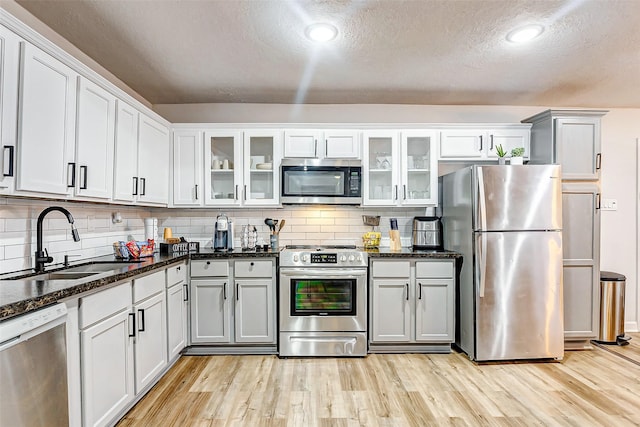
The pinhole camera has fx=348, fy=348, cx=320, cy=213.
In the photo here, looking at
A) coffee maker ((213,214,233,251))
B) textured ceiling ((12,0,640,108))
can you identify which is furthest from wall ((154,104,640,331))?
coffee maker ((213,214,233,251))

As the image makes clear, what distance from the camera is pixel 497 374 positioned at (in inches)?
111

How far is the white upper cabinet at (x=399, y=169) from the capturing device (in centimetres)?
357

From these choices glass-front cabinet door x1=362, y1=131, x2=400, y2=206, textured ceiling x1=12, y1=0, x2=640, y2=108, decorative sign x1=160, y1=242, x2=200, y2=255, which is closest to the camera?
textured ceiling x1=12, y1=0, x2=640, y2=108

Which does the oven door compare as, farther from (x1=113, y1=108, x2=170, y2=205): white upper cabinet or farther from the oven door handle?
(x1=113, y1=108, x2=170, y2=205): white upper cabinet

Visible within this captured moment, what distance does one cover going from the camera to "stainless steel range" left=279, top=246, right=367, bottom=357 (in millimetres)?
3133

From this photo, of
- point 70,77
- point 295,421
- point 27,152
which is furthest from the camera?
point 295,421

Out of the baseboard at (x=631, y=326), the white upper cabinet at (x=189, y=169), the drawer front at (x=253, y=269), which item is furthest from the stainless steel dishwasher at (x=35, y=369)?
the baseboard at (x=631, y=326)

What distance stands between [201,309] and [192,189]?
1193 millimetres

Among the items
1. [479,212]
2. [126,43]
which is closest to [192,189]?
[126,43]

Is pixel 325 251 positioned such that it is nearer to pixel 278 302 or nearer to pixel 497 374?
pixel 278 302

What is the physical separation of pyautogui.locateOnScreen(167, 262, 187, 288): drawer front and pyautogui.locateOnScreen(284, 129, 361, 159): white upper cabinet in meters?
1.45

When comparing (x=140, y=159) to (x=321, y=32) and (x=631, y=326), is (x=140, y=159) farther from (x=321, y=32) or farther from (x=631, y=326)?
(x=631, y=326)

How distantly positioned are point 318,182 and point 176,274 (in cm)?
155

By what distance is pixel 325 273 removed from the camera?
3154mm
